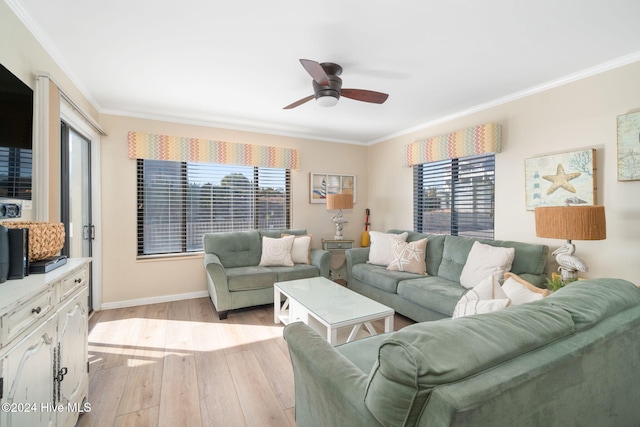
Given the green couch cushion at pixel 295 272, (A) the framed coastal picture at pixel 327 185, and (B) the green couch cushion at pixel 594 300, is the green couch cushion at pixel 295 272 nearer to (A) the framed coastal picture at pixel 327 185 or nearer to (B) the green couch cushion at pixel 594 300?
(A) the framed coastal picture at pixel 327 185

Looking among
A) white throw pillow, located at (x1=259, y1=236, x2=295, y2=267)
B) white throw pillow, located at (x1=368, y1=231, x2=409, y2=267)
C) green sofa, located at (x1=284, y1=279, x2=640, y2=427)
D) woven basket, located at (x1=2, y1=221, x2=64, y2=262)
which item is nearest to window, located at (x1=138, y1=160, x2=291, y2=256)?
white throw pillow, located at (x1=259, y1=236, x2=295, y2=267)

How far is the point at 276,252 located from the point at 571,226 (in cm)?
299

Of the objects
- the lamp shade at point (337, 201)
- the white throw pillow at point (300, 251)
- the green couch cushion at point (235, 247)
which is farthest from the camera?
the lamp shade at point (337, 201)

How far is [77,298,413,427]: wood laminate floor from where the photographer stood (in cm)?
179

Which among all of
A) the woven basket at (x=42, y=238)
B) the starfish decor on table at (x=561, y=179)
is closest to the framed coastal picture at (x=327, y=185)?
the starfish decor on table at (x=561, y=179)

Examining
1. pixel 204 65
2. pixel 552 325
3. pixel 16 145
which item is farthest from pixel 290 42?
pixel 552 325

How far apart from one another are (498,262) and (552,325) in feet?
6.68

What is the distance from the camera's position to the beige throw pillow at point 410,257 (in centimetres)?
347

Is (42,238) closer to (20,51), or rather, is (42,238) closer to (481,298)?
(20,51)

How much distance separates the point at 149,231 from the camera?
3826mm

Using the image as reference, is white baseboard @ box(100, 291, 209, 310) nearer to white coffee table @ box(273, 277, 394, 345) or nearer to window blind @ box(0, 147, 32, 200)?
white coffee table @ box(273, 277, 394, 345)

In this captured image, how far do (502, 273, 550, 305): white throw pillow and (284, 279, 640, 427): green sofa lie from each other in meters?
0.21

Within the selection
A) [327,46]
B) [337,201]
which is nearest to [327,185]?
[337,201]

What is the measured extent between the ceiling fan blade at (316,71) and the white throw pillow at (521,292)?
183cm
